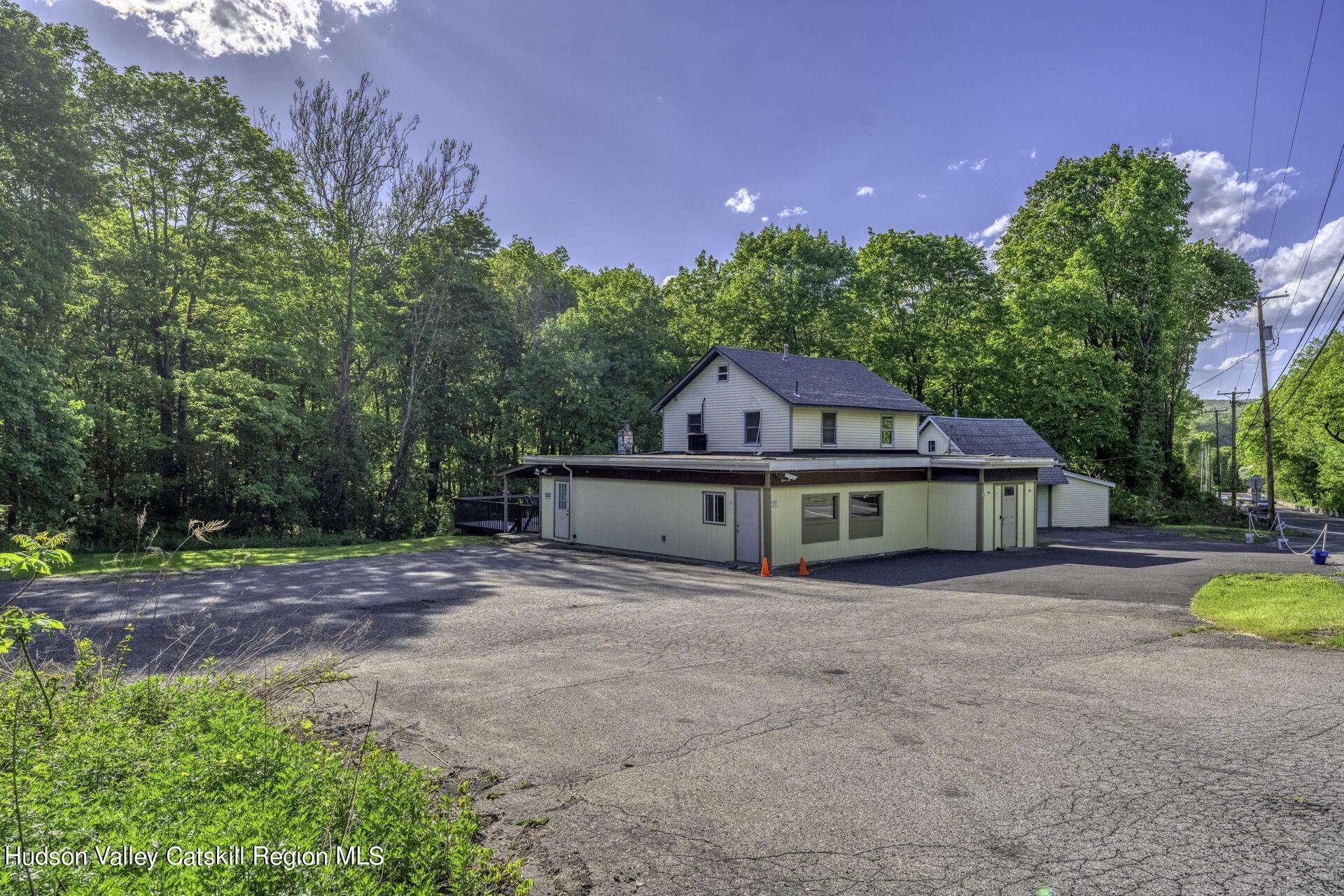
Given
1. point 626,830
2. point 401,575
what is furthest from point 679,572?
point 626,830

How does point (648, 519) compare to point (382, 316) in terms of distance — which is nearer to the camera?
point (648, 519)

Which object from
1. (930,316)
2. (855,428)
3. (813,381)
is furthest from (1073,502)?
(813,381)

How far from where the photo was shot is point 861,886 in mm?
4102

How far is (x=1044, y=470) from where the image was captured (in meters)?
31.5

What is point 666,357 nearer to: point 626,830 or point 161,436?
point 161,436

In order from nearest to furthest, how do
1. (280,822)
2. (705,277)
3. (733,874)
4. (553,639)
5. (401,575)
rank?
(280,822), (733,874), (553,639), (401,575), (705,277)

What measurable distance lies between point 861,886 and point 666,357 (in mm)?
33935

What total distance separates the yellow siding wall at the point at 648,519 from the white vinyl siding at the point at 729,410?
15.5 ft

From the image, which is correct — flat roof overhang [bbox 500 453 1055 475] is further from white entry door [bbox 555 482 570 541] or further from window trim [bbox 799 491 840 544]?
window trim [bbox 799 491 840 544]

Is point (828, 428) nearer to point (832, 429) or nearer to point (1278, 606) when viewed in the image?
point (832, 429)

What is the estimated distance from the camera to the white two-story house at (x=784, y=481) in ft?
64.0

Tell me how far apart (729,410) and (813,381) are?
3.40 meters

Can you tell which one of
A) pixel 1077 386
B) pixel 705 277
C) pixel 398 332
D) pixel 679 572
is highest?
pixel 705 277

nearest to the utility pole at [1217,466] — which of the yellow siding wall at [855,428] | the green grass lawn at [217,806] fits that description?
the yellow siding wall at [855,428]
